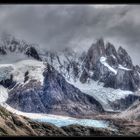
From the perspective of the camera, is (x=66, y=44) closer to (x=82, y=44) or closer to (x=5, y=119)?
(x=82, y=44)

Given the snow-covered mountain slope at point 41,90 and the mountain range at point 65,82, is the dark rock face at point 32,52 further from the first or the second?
the snow-covered mountain slope at point 41,90

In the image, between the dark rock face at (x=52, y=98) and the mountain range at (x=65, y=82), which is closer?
the dark rock face at (x=52, y=98)

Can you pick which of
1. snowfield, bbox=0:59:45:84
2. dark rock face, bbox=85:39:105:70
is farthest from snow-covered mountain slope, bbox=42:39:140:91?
snowfield, bbox=0:59:45:84

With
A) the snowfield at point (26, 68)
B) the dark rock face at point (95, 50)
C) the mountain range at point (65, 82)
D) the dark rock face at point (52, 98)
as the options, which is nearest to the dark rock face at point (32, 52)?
the mountain range at point (65, 82)

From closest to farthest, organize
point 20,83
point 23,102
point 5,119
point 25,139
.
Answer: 1. point 25,139
2. point 5,119
3. point 23,102
4. point 20,83

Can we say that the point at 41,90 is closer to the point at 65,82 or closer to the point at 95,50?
the point at 65,82

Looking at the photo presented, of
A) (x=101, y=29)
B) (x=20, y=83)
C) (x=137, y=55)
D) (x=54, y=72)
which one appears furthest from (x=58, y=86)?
(x=137, y=55)

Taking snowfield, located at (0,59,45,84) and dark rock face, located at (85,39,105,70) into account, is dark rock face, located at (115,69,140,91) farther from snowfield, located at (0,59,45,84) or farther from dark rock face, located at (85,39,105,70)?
snowfield, located at (0,59,45,84)
